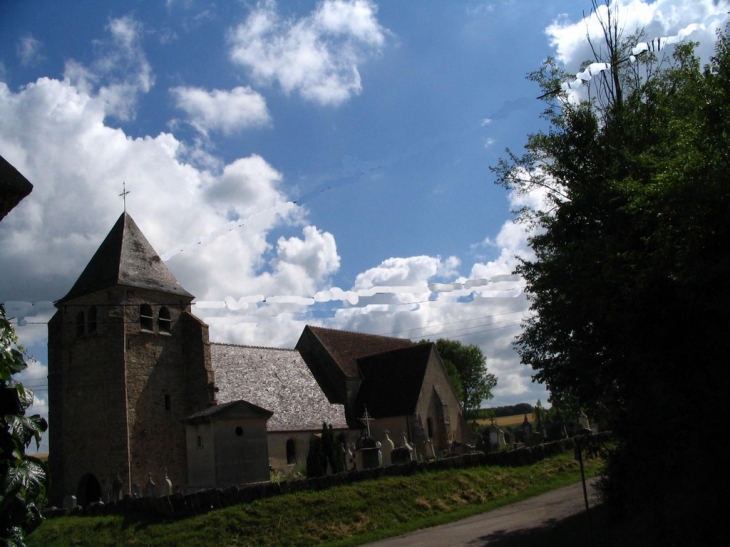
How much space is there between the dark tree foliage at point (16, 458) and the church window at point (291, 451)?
85.6 ft

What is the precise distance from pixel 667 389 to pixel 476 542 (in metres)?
5.82

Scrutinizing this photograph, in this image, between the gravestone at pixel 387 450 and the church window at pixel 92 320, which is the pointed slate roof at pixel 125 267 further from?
the gravestone at pixel 387 450

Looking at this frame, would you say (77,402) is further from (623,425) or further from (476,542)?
(623,425)

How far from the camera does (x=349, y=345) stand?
139 feet

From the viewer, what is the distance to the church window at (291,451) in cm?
3131

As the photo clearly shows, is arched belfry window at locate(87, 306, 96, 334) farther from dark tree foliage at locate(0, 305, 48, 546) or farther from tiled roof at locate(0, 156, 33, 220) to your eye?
dark tree foliage at locate(0, 305, 48, 546)

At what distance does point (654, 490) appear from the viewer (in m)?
11.6

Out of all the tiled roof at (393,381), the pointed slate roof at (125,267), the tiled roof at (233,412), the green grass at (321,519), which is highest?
the pointed slate roof at (125,267)

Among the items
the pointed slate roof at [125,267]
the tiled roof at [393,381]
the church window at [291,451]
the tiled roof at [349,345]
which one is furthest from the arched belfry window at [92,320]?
the tiled roof at [393,381]

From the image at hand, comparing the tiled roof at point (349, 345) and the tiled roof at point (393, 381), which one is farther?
→ the tiled roof at point (349, 345)

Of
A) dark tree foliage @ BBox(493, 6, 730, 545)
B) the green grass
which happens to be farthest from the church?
dark tree foliage @ BBox(493, 6, 730, 545)

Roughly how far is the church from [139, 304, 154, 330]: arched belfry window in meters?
0.06

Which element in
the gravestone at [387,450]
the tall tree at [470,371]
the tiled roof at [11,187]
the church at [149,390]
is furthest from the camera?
the tall tree at [470,371]

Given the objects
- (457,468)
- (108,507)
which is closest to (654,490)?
(457,468)
